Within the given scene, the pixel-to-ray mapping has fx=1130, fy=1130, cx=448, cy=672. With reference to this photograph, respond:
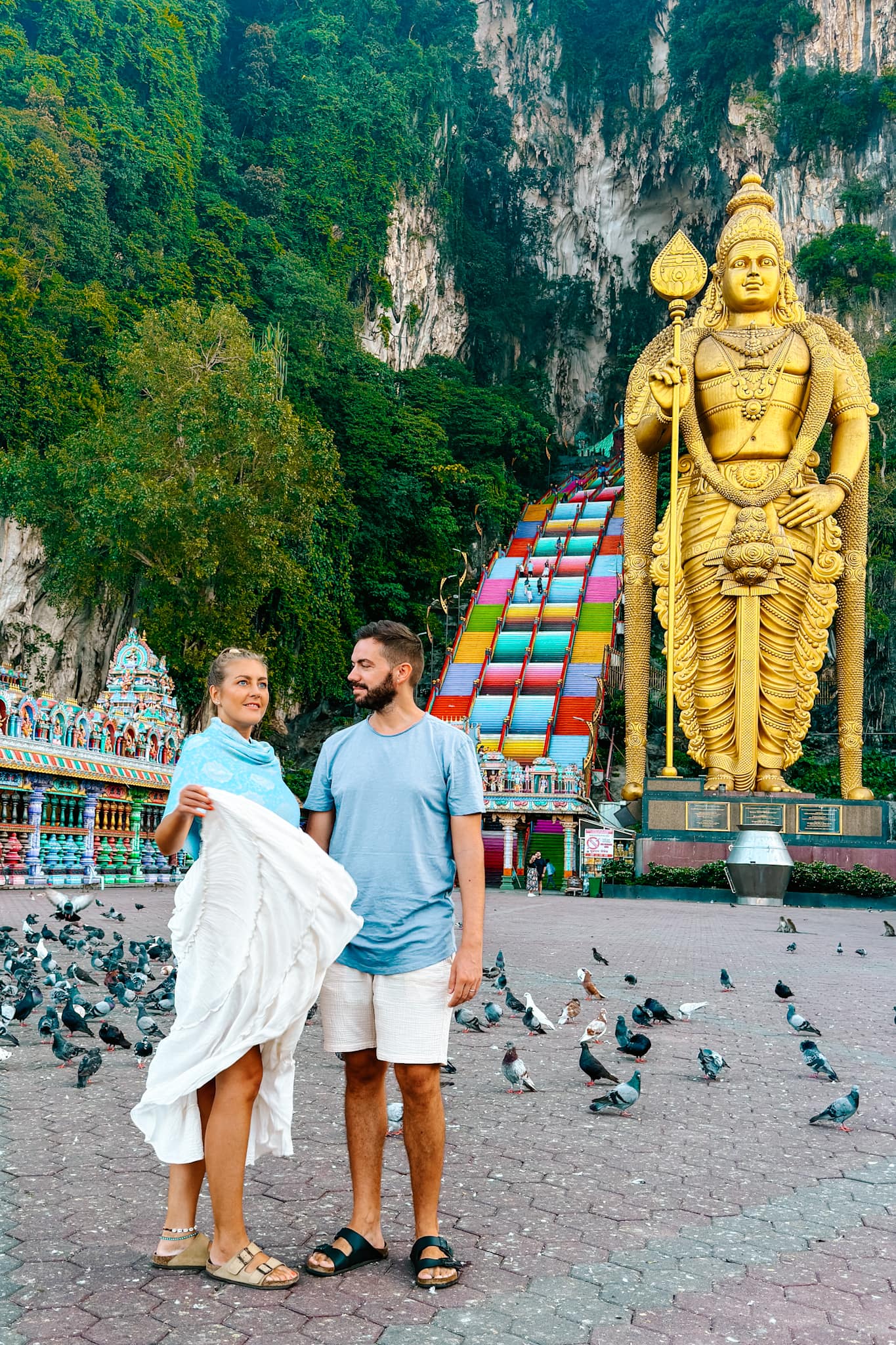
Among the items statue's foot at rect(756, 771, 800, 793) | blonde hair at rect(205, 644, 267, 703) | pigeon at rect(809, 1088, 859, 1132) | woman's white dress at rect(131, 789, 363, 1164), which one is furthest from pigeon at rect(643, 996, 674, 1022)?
statue's foot at rect(756, 771, 800, 793)

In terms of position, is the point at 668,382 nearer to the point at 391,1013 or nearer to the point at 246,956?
the point at 391,1013

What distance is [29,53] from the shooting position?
101ft

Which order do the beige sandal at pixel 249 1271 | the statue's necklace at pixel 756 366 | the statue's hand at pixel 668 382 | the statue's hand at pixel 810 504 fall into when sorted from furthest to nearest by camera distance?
the statue's necklace at pixel 756 366 → the statue's hand at pixel 810 504 → the statue's hand at pixel 668 382 → the beige sandal at pixel 249 1271

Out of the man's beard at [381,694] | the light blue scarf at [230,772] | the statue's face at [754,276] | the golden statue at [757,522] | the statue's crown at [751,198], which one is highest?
the statue's crown at [751,198]

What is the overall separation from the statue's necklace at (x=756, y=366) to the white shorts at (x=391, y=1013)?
20.3 meters

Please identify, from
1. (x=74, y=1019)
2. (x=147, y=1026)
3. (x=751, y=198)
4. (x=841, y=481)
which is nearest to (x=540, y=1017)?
(x=147, y=1026)

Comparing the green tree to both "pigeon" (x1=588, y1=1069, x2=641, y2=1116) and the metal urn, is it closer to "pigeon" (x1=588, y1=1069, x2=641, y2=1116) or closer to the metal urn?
the metal urn

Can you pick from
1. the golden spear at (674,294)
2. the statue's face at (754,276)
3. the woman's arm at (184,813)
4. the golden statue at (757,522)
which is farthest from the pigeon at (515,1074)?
the statue's face at (754,276)

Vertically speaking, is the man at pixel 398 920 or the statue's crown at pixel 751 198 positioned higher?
the statue's crown at pixel 751 198

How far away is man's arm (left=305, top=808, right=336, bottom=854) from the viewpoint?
3102mm

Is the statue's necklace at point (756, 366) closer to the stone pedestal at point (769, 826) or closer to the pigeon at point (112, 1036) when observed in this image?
the stone pedestal at point (769, 826)

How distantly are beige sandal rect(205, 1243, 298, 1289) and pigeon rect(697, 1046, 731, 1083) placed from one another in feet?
8.42

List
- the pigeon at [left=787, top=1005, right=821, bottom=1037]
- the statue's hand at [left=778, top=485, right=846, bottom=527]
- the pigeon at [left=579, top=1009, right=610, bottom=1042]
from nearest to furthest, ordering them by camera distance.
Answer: the pigeon at [left=579, top=1009, right=610, bottom=1042] → the pigeon at [left=787, top=1005, right=821, bottom=1037] → the statue's hand at [left=778, top=485, right=846, bottom=527]

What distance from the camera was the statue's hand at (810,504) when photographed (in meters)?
21.3
